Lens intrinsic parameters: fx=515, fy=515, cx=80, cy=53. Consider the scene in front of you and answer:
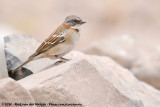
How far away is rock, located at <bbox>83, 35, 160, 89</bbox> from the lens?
42.9 ft

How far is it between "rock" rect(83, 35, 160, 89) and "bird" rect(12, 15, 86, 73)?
161 inches

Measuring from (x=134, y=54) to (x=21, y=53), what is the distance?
5.13 meters

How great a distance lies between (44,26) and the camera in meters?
19.5

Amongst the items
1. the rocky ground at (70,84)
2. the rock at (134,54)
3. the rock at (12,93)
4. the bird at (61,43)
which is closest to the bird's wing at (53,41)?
the bird at (61,43)

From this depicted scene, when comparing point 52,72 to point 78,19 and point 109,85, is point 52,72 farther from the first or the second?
point 78,19

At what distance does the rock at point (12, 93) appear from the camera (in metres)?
7.11

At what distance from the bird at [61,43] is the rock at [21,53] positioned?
0.20m

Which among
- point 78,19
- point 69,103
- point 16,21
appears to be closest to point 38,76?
point 69,103

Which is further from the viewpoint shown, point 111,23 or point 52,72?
point 111,23

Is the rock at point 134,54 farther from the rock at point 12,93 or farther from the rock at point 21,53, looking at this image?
the rock at point 12,93

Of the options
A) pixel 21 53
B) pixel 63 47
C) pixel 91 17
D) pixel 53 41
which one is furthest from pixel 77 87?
pixel 91 17

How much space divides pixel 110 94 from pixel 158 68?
497cm

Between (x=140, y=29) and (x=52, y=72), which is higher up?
(x=140, y=29)

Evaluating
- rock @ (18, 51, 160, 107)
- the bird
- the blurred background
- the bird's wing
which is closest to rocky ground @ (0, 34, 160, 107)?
rock @ (18, 51, 160, 107)
